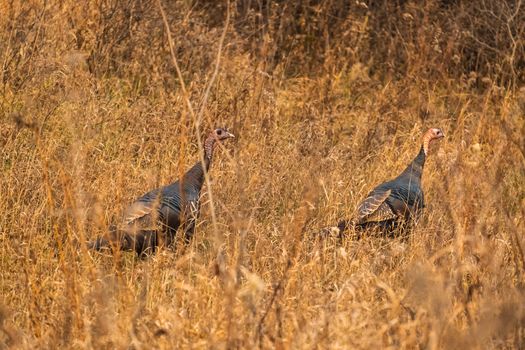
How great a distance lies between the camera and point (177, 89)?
26.8 feet

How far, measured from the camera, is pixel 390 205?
6.39m

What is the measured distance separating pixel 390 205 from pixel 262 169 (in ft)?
2.96

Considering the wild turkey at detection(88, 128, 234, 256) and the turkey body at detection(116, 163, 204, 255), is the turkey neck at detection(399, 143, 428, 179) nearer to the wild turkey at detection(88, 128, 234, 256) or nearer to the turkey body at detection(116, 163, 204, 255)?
the wild turkey at detection(88, 128, 234, 256)

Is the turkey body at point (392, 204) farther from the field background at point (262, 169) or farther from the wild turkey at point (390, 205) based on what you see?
the field background at point (262, 169)

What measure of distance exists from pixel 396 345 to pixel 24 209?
2.61 metres

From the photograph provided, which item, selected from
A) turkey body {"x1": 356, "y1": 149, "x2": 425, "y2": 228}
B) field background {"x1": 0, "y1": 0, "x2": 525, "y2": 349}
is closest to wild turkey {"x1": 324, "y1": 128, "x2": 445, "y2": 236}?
turkey body {"x1": 356, "y1": 149, "x2": 425, "y2": 228}

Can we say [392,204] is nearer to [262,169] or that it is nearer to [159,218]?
[262,169]

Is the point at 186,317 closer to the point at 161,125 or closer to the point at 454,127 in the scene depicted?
the point at 161,125

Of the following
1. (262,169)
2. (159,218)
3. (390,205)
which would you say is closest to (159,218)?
(159,218)

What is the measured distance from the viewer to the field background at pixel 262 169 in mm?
3867

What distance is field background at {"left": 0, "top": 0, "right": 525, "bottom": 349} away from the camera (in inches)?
152

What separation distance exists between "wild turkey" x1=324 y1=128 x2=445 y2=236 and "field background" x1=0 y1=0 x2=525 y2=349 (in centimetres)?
14

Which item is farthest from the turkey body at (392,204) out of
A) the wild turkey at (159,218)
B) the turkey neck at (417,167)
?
the wild turkey at (159,218)

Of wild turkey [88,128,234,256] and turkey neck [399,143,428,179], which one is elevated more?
wild turkey [88,128,234,256]
